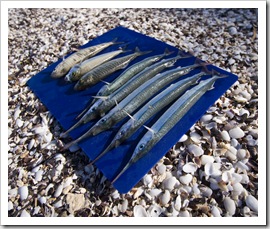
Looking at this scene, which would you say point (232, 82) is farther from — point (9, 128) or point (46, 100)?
point (9, 128)

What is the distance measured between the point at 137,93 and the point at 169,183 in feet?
4.54

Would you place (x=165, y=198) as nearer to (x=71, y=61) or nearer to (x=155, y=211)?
(x=155, y=211)

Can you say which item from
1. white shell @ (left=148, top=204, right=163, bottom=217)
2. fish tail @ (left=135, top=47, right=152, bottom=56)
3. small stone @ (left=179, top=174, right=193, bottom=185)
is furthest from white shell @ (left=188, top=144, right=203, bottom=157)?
fish tail @ (left=135, top=47, right=152, bottom=56)

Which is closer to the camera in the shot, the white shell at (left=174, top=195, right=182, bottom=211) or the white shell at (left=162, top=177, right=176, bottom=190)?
the white shell at (left=174, top=195, right=182, bottom=211)

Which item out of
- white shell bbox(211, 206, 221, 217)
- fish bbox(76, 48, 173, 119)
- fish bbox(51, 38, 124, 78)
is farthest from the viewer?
fish bbox(51, 38, 124, 78)

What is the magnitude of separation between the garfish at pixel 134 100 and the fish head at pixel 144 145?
1.60ft

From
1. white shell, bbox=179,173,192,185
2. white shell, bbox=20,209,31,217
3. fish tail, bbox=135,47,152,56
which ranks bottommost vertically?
white shell, bbox=20,209,31,217

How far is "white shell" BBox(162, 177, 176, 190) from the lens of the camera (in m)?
2.95

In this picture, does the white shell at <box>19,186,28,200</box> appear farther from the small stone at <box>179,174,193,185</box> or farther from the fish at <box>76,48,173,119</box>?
the small stone at <box>179,174,193,185</box>

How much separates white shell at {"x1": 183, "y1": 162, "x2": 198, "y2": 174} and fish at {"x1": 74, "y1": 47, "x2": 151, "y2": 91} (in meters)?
2.05

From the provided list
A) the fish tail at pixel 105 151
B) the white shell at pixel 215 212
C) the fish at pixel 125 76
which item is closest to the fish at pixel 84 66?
the fish at pixel 125 76

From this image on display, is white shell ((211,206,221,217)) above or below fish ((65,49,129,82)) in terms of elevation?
below

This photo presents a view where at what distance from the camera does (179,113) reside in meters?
3.33

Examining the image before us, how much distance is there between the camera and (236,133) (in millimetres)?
3340
